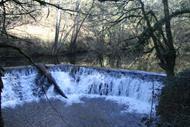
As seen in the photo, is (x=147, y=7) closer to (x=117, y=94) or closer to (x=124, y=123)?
(x=117, y=94)

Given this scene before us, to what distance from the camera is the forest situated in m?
9.02

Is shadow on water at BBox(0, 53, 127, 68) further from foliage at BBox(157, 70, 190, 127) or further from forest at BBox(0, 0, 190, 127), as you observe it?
foliage at BBox(157, 70, 190, 127)

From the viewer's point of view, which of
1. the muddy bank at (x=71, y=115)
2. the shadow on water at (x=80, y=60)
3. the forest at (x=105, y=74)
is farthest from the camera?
the shadow on water at (x=80, y=60)

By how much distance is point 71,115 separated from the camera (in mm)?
12898

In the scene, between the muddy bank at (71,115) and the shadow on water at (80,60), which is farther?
the shadow on water at (80,60)

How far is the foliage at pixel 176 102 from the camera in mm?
6402

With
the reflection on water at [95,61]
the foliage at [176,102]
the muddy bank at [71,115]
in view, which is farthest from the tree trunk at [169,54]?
the reflection on water at [95,61]

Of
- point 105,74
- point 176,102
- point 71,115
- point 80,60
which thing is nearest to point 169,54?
point 71,115

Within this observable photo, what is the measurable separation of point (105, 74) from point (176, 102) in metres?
8.99

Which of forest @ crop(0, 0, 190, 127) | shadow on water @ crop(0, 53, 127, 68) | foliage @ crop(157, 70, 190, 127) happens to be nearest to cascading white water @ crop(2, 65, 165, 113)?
forest @ crop(0, 0, 190, 127)

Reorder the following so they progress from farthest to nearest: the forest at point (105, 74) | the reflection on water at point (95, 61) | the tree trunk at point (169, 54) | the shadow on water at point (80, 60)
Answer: the shadow on water at point (80, 60) → the reflection on water at point (95, 61) → the tree trunk at point (169, 54) → the forest at point (105, 74)

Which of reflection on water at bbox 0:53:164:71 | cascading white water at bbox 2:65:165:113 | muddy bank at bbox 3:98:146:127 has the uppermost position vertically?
reflection on water at bbox 0:53:164:71

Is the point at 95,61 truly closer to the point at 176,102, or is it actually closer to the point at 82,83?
the point at 82,83

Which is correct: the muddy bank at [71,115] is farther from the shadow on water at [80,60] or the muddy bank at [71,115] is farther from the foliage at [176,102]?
the shadow on water at [80,60]
